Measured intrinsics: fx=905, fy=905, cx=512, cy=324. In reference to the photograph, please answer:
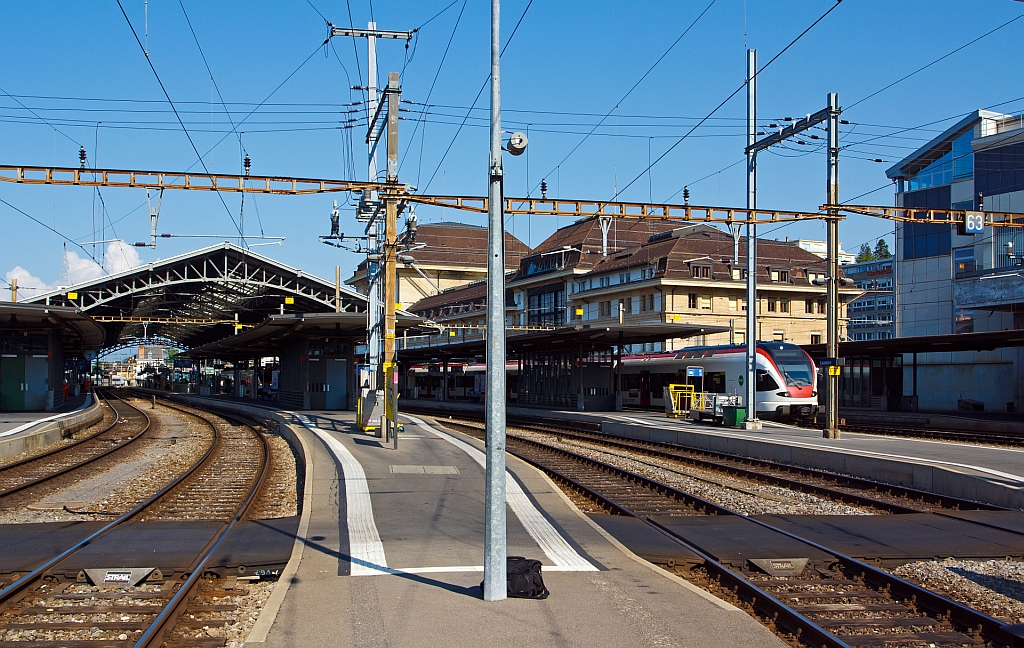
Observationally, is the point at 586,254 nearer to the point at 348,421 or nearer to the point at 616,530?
the point at 348,421

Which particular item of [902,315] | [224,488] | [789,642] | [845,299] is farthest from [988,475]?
[845,299]

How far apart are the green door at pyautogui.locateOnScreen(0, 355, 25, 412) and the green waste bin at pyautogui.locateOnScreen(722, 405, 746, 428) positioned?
3115 cm

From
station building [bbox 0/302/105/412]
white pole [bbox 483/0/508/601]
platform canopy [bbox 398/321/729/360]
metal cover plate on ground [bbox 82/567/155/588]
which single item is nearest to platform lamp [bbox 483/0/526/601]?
white pole [bbox 483/0/508/601]

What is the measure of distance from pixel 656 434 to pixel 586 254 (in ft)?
155

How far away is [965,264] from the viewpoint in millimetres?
52250

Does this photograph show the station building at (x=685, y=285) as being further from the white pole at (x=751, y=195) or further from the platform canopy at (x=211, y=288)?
the white pole at (x=751, y=195)

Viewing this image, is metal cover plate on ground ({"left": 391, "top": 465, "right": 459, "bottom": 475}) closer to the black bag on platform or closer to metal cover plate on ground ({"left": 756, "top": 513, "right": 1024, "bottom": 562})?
metal cover plate on ground ({"left": 756, "top": 513, "right": 1024, "bottom": 562})

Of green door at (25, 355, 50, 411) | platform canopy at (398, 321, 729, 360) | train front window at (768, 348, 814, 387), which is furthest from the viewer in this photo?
green door at (25, 355, 50, 411)

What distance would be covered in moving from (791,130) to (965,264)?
31433mm

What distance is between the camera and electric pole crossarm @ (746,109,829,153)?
84.5 feet

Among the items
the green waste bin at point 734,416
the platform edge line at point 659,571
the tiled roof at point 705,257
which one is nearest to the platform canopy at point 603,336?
the green waste bin at point 734,416

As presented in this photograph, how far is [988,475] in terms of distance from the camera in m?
15.9

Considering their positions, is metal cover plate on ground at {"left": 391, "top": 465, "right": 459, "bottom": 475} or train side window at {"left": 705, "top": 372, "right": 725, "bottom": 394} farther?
train side window at {"left": 705, "top": 372, "right": 725, "bottom": 394}

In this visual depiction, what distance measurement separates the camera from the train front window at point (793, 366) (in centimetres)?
3397
